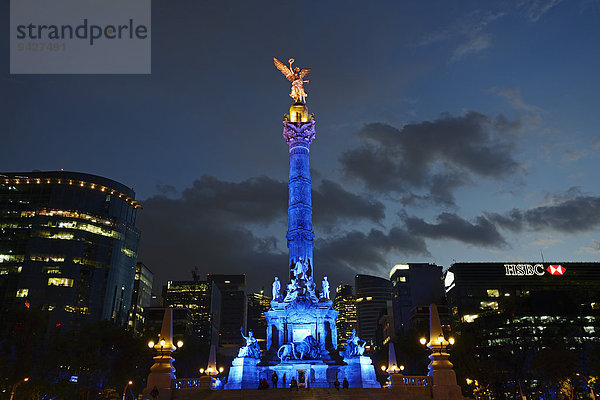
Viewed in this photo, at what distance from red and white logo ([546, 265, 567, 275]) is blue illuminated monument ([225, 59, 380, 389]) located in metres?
84.6

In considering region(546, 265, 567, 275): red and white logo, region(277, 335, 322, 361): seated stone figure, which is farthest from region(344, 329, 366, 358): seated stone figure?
region(546, 265, 567, 275): red and white logo

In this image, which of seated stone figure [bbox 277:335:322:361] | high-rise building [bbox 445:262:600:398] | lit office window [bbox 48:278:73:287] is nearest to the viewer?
seated stone figure [bbox 277:335:322:361]

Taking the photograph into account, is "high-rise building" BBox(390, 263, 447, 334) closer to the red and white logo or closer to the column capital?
the red and white logo

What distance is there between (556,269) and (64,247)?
11162 centimetres

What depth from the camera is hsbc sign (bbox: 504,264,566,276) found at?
116 meters

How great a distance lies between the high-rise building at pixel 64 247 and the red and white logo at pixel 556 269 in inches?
3929

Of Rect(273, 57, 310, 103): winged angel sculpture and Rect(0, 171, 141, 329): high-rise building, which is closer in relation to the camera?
Rect(273, 57, 310, 103): winged angel sculpture

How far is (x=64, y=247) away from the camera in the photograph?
304 ft

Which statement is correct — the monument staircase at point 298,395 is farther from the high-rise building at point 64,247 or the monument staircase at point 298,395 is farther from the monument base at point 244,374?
the high-rise building at point 64,247

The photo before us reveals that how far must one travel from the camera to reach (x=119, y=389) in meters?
52.0

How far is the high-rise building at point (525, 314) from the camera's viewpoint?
4981cm

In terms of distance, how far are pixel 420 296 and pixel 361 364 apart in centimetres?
10166

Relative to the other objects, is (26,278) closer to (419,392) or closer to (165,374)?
(165,374)

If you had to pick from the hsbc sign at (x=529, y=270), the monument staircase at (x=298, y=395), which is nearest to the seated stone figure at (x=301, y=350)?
the monument staircase at (x=298, y=395)
